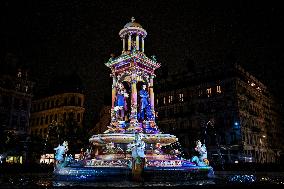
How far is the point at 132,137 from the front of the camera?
19.9 m

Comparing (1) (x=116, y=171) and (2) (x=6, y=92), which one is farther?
(2) (x=6, y=92)

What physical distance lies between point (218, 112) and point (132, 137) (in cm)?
4855

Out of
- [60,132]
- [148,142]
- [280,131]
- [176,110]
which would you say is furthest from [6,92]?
[280,131]

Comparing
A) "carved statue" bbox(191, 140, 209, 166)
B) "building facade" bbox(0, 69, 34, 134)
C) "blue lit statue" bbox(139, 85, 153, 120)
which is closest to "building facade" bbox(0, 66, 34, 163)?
"building facade" bbox(0, 69, 34, 134)

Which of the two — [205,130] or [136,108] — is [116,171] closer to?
[136,108]

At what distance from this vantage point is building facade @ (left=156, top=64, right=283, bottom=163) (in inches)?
2479

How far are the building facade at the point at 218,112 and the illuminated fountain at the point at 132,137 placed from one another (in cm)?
4360

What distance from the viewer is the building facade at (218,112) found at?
63.0 metres

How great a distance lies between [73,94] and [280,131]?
67.5 m

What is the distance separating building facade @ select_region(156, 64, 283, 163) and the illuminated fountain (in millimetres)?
43603

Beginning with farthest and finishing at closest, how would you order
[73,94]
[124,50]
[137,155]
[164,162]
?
[73,94]
[124,50]
[164,162]
[137,155]

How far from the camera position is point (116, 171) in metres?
16.7

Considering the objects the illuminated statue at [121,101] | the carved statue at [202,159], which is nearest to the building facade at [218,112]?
the carved statue at [202,159]

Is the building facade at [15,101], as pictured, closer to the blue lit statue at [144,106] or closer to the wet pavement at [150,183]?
the blue lit statue at [144,106]
